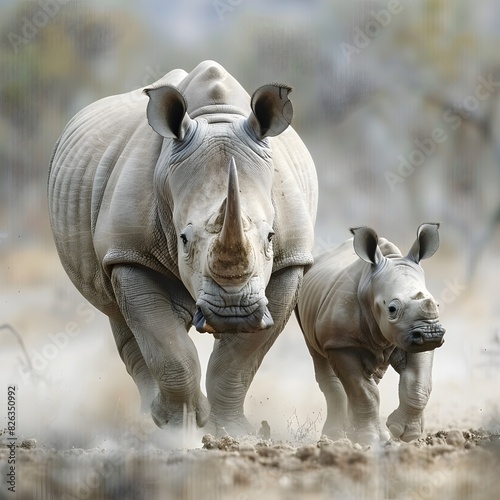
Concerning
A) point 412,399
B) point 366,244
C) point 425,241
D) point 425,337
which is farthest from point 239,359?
point 425,241

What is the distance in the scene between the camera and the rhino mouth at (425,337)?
9469 mm

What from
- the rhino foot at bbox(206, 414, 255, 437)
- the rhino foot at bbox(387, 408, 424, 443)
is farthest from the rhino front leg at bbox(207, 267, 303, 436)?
the rhino foot at bbox(387, 408, 424, 443)

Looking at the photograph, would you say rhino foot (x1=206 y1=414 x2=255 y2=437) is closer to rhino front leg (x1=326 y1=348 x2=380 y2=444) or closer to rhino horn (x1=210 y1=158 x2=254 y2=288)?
rhino horn (x1=210 y1=158 x2=254 y2=288)

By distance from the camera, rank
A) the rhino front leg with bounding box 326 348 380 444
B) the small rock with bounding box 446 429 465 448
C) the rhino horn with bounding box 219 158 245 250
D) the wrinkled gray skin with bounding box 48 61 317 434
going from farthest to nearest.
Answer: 1. the rhino front leg with bounding box 326 348 380 444
2. the small rock with bounding box 446 429 465 448
3. the wrinkled gray skin with bounding box 48 61 317 434
4. the rhino horn with bounding box 219 158 245 250

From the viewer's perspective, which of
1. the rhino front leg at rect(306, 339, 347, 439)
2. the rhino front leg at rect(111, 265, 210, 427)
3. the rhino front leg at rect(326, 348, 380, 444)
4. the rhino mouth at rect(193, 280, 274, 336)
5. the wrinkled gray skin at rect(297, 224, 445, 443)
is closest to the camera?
the rhino mouth at rect(193, 280, 274, 336)

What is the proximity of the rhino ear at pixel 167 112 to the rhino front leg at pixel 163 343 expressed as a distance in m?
0.91

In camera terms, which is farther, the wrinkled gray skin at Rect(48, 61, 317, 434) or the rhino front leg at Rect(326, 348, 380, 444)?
the rhino front leg at Rect(326, 348, 380, 444)

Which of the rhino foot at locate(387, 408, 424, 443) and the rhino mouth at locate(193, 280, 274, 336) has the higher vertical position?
the rhino mouth at locate(193, 280, 274, 336)

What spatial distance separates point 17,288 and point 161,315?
770cm

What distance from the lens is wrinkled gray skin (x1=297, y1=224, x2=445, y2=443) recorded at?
9.71 m

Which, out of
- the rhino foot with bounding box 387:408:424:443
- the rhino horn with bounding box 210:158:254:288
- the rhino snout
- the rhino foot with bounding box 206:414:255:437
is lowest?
the rhino foot with bounding box 206:414:255:437

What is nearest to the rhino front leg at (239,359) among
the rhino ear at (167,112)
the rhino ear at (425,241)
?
the rhino ear at (167,112)

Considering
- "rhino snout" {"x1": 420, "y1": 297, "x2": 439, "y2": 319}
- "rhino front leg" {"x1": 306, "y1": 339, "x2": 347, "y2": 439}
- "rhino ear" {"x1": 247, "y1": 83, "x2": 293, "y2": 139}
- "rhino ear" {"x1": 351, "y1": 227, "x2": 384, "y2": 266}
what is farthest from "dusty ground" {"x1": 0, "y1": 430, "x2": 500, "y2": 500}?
"rhino front leg" {"x1": 306, "y1": 339, "x2": 347, "y2": 439}

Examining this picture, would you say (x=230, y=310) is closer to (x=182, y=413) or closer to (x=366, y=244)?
(x=182, y=413)
